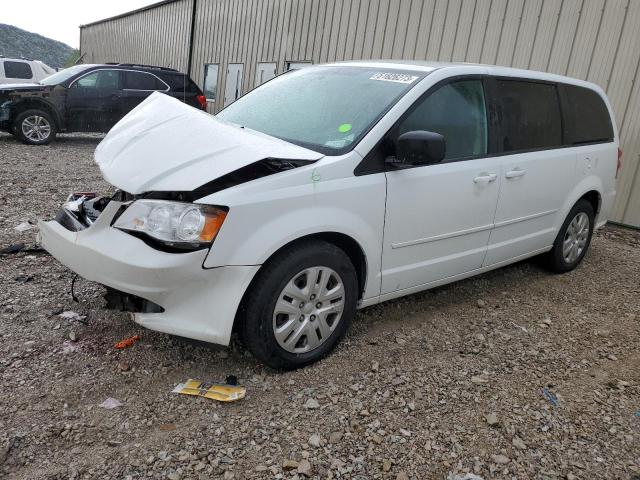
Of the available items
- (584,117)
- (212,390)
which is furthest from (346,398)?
(584,117)

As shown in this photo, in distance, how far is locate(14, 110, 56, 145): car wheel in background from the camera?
33.1 feet

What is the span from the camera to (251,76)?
13.8 metres

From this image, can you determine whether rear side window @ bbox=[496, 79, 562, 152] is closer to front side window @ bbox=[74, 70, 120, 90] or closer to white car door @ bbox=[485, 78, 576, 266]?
white car door @ bbox=[485, 78, 576, 266]

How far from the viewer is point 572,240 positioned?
190 inches

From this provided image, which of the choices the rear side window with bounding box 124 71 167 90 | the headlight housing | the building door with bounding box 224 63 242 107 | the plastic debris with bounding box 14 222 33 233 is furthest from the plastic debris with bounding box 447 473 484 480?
the building door with bounding box 224 63 242 107

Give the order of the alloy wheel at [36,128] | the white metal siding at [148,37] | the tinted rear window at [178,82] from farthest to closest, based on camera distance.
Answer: the white metal siding at [148,37], the tinted rear window at [178,82], the alloy wheel at [36,128]

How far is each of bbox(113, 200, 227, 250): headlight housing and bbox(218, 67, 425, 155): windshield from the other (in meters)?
0.81

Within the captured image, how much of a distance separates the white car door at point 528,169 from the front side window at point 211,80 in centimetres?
1276

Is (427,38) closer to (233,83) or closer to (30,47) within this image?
(233,83)

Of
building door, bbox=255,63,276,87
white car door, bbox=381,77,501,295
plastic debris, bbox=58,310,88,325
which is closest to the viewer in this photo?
white car door, bbox=381,77,501,295

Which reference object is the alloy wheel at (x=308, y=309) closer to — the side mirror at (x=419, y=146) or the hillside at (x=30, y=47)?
the side mirror at (x=419, y=146)

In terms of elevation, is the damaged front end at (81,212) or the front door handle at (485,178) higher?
the front door handle at (485,178)

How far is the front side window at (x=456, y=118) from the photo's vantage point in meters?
3.22

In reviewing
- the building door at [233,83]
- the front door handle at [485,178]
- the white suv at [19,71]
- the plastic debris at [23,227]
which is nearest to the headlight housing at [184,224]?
the front door handle at [485,178]
